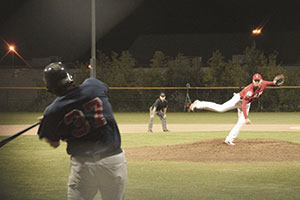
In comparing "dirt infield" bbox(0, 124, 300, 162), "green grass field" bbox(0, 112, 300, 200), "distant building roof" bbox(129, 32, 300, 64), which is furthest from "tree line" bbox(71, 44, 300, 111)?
"green grass field" bbox(0, 112, 300, 200)

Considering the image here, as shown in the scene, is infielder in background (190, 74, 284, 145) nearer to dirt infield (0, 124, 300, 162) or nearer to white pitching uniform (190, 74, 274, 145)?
white pitching uniform (190, 74, 274, 145)

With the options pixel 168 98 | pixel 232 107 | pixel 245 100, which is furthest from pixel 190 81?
pixel 245 100

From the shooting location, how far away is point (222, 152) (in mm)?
11797

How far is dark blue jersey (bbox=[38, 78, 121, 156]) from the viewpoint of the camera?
12.8 feet

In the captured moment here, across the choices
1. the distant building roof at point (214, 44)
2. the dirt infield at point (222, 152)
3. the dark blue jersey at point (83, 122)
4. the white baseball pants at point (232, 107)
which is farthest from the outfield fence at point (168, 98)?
the dark blue jersey at point (83, 122)

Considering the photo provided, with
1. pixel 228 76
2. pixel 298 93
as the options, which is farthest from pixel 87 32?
pixel 298 93

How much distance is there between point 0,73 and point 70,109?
3918 centimetres

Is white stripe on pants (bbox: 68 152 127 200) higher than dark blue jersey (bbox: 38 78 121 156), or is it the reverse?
dark blue jersey (bbox: 38 78 121 156)

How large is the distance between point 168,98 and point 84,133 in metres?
31.9

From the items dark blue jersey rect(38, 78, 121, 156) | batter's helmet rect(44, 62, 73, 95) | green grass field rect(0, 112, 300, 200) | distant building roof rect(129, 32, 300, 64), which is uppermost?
distant building roof rect(129, 32, 300, 64)

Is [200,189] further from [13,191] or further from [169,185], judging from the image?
[13,191]

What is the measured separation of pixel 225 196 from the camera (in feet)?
23.3

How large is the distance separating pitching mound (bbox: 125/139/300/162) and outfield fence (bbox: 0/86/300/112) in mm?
20344

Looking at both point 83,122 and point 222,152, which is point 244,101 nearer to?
point 222,152
